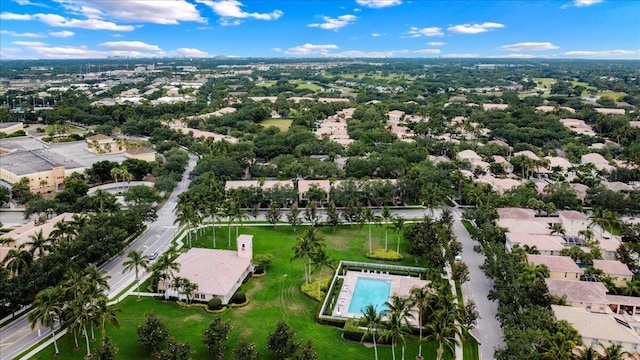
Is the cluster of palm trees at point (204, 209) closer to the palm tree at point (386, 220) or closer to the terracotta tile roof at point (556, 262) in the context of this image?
the palm tree at point (386, 220)

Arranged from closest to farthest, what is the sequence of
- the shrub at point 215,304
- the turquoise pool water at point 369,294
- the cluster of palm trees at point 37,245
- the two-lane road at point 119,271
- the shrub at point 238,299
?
the two-lane road at point 119,271 → the cluster of palm trees at point 37,245 → the shrub at point 215,304 → the turquoise pool water at point 369,294 → the shrub at point 238,299

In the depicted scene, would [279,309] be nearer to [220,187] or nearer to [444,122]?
[220,187]

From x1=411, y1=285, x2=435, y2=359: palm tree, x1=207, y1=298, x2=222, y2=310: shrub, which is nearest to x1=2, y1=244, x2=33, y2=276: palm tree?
x1=207, y1=298, x2=222, y2=310: shrub

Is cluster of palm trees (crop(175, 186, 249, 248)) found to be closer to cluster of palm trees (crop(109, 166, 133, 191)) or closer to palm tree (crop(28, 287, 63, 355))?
cluster of palm trees (crop(109, 166, 133, 191))

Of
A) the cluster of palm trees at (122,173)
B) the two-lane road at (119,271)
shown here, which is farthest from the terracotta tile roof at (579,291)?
the cluster of palm trees at (122,173)

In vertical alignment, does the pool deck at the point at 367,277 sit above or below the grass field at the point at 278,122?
below

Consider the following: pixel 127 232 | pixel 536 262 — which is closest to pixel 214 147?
pixel 127 232

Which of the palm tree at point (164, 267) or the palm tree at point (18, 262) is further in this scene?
the palm tree at point (164, 267)
